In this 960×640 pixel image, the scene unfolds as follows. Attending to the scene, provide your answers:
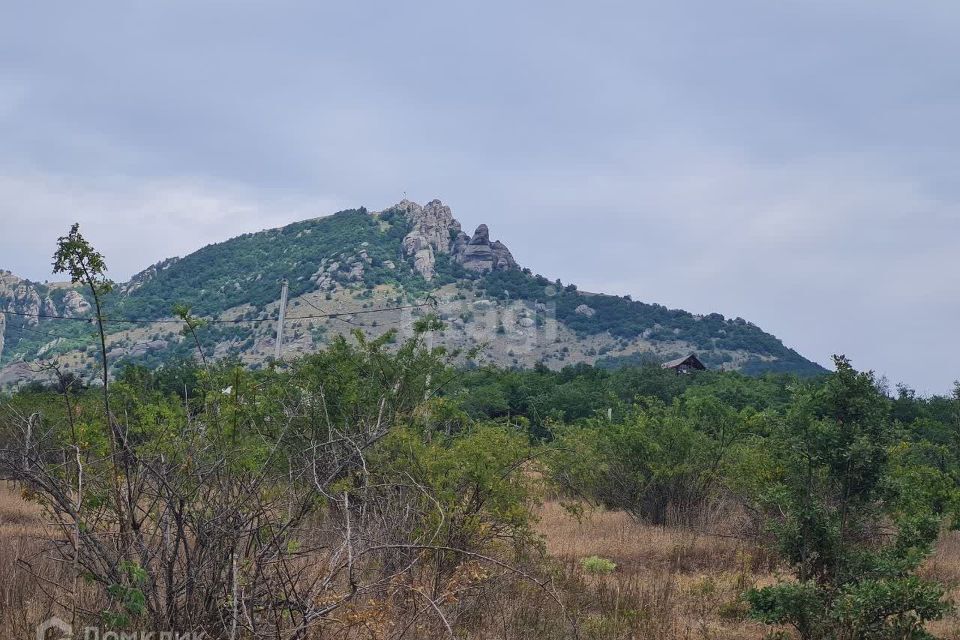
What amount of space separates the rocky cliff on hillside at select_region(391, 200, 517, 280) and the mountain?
0.63ft

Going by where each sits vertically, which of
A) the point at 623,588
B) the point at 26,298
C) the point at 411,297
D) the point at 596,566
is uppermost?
the point at 411,297

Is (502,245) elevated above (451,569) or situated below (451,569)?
above

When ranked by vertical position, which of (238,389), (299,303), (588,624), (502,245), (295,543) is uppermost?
(502,245)

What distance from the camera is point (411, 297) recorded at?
→ 295 feet

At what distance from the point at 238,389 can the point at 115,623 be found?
5.61 feet

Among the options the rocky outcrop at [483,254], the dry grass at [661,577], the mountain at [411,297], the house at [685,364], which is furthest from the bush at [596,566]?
the rocky outcrop at [483,254]

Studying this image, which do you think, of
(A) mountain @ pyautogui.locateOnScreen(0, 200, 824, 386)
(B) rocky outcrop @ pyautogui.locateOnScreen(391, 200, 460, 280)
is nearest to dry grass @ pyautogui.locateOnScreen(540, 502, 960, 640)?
(A) mountain @ pyautogui.locateOnScreen(0, 200, 824, 386)

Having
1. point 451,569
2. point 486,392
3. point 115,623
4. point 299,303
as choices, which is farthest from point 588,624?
point 299,303

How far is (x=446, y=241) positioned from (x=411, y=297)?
24.2 meters

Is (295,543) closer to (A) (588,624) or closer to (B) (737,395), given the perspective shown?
(A) (588,624)

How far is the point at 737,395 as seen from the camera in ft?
115

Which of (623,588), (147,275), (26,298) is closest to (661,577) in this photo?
(623,588)

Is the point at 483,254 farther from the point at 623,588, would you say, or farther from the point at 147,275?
the point at 623,588

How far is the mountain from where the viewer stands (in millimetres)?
77688
